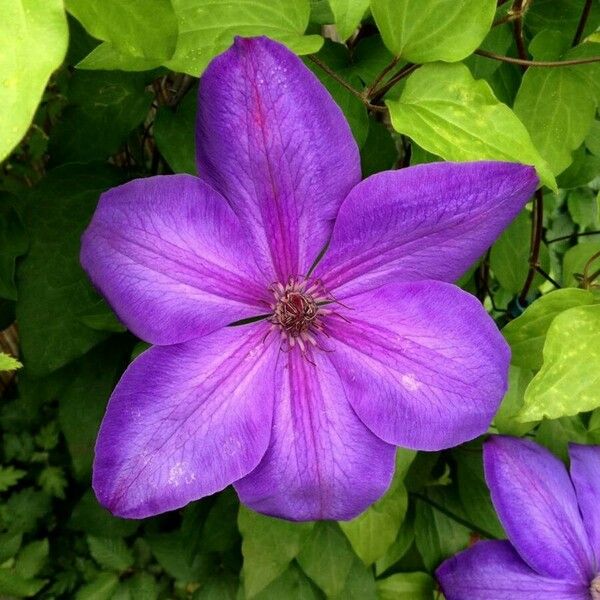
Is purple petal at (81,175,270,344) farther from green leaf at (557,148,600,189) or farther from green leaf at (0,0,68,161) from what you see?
green leaf at (557,148,600,189)

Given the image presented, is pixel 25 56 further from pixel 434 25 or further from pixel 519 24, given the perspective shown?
pixel 519 24

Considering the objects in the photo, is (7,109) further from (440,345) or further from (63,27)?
(440,345)

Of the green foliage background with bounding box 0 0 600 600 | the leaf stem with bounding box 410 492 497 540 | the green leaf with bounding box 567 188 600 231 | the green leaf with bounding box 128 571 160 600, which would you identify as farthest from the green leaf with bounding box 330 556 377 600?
the green leaf with bounding box 567 188 600 231

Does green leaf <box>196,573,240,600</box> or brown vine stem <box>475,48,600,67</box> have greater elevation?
brown vine stem <box>475,48,600,67</box>

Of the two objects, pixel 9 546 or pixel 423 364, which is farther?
pixel 9 546

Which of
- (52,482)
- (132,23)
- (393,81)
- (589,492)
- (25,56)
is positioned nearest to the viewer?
(25,56)

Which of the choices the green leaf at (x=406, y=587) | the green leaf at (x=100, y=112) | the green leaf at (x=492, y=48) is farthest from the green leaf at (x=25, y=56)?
the green leaf at (x=406, y=587)

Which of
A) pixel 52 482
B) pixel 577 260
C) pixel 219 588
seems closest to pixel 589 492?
pixel 577 260
